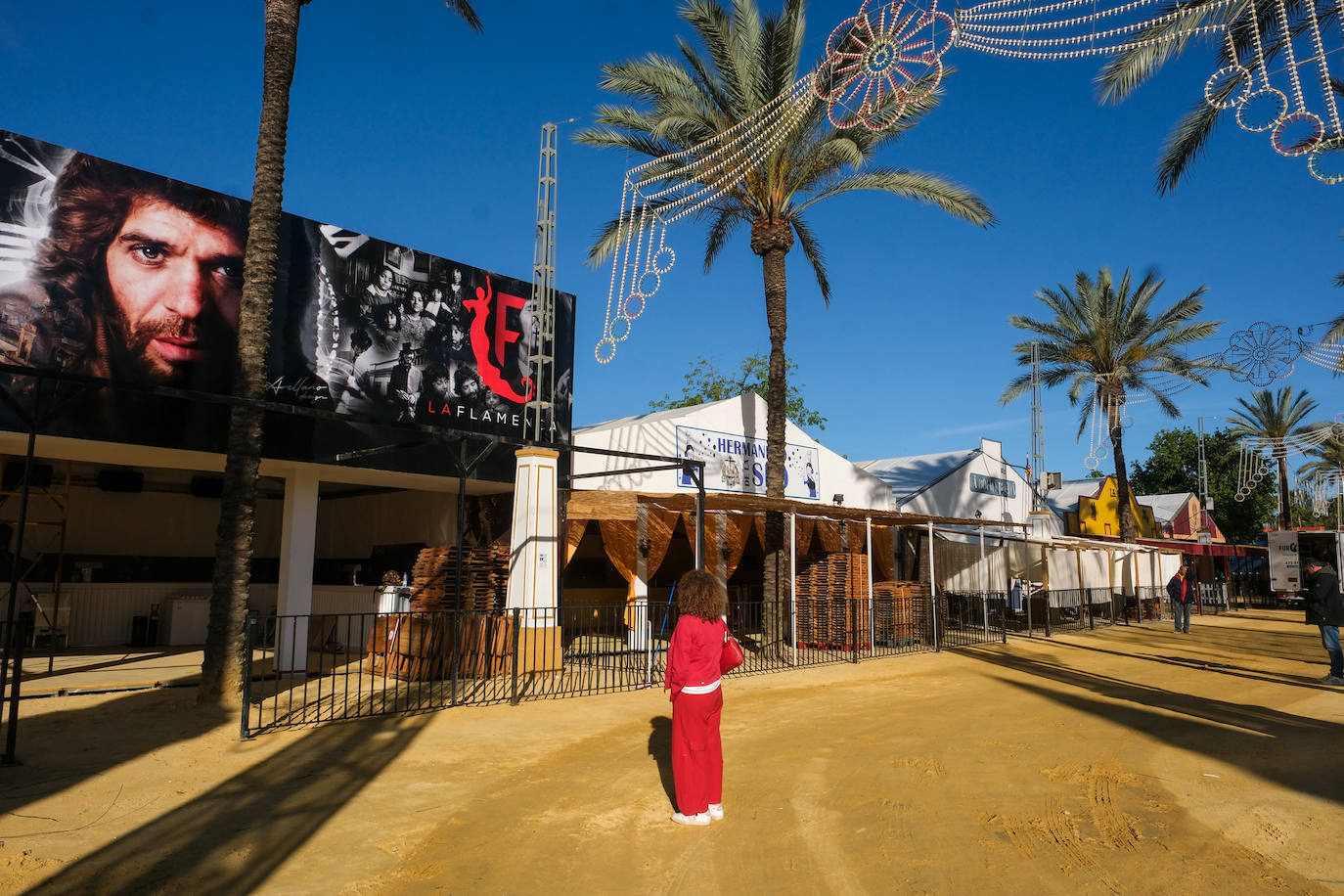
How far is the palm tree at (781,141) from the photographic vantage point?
15.6 metres

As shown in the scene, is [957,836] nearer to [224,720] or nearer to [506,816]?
[506,816]

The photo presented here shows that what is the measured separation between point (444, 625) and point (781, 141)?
10.4 m

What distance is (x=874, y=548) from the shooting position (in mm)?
23297

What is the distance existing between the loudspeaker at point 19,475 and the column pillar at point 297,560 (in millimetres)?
5113

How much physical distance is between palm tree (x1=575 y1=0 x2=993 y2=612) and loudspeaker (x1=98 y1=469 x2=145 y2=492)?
1166cm

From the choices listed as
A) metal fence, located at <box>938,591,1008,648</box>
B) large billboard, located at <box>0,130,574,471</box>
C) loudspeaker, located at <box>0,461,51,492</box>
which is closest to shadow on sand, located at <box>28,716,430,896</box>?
large billboard, located at <box>0,130,574,471</box>

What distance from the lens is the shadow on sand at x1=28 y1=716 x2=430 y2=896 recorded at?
15.7 feet

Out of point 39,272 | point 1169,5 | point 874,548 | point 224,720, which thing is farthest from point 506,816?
point 874,548

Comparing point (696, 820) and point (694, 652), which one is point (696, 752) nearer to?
point (696, 820)

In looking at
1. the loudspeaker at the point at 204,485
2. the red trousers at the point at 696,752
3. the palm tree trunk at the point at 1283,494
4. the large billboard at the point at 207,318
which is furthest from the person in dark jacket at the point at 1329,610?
the palm tree trunk at the point at 1283,494

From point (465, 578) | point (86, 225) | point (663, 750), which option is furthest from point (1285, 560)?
point (86, 225)

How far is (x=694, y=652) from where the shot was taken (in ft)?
19.9

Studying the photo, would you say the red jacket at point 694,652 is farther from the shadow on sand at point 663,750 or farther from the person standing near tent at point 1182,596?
the person standing near tent at point 1182,596

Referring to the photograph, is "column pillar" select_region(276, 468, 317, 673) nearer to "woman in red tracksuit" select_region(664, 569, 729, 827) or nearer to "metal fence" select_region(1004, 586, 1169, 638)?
"woman in red tracksuit" select_region(664, 569, 729, 827)
